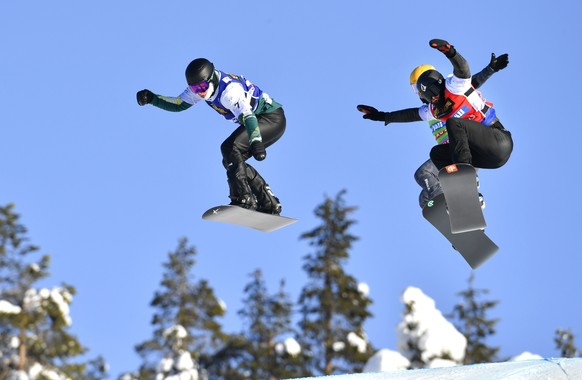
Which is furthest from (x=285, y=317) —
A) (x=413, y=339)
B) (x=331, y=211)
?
(x=413, y=339)

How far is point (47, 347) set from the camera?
32.5m

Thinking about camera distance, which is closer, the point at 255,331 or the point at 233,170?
the point at 233,170

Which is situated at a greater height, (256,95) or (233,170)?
(256,95)

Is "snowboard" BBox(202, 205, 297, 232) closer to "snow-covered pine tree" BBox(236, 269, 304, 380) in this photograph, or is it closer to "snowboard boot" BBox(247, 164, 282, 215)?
"snowboard boot" BBox(247, 164, 282, 215)

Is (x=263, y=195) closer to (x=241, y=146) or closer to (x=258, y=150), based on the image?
(x=241, y=146)

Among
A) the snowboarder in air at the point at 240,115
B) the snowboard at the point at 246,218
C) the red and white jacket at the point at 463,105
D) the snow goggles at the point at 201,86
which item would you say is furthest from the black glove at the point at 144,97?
the red and white jacket at the point at 463,105

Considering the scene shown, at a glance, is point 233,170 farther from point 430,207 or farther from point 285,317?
point 285,317

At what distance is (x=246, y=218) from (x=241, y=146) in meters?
0.84

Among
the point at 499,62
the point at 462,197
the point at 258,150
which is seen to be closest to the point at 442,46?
the point at 499,62

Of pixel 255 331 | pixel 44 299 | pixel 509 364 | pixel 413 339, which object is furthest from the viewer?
pixel 255 331

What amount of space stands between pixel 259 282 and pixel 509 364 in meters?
30.2

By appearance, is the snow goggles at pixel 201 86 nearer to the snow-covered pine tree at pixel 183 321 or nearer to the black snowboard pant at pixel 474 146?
the black snowboard pant at pixel 474 146

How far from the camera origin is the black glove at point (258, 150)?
516 inches

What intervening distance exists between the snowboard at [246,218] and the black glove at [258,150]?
716 millimetres
